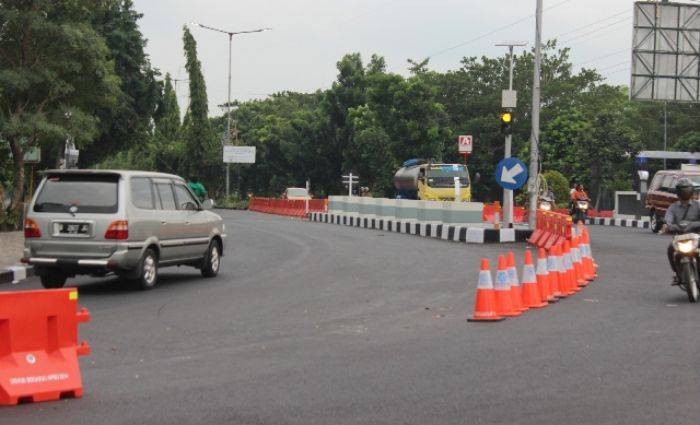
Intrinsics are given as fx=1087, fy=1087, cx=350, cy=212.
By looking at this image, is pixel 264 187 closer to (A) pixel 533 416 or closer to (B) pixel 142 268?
(B) pixel 142 268

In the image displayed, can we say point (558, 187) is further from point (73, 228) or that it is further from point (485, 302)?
point (485, 302)

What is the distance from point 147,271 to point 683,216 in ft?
25.0

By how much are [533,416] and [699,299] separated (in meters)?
8.46

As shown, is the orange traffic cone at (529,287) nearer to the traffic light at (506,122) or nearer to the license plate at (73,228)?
the license plate at (73,228)

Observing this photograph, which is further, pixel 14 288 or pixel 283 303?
pixel 14 288

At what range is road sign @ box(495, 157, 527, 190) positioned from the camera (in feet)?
87.9

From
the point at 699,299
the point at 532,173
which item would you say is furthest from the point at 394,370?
the point at 532,173

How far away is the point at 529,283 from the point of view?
13531 millimetres

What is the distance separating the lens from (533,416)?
6793 mm

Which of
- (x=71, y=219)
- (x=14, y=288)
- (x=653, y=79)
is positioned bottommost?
(x=14, y=288)

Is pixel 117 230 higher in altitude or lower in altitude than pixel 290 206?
higher

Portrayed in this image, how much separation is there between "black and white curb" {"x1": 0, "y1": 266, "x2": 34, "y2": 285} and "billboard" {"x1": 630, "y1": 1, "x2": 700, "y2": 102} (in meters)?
22.6

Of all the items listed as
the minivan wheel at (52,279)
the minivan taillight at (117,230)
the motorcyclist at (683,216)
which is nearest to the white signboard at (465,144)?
the motorcyclist at (683,216)

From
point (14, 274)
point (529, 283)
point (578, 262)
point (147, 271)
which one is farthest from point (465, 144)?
point (529, 283)
